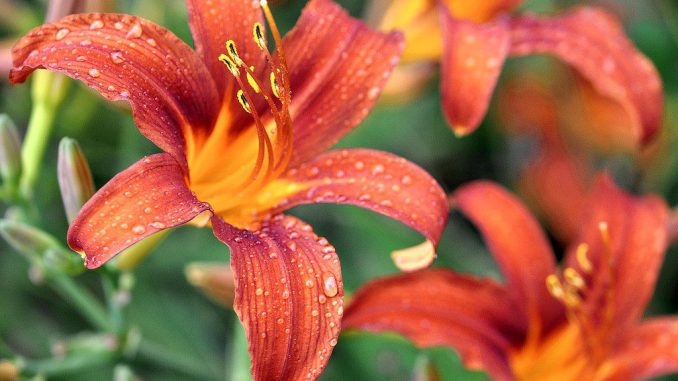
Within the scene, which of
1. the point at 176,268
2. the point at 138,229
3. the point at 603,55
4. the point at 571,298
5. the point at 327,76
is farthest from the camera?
the point at 176,268

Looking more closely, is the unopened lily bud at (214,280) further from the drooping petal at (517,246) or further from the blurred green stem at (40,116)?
the drooping petal at (517,246)

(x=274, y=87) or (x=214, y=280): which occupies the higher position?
(x=274, y=87)

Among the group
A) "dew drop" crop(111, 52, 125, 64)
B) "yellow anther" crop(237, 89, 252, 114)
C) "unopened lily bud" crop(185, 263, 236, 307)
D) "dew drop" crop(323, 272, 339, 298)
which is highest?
"dew drop" crop(111, 52, 125, 64)

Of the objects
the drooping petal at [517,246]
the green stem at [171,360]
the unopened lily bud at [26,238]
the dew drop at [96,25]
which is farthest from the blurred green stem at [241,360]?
the dew drop at [96,25]

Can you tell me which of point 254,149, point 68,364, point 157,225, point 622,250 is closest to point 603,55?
point 622,250

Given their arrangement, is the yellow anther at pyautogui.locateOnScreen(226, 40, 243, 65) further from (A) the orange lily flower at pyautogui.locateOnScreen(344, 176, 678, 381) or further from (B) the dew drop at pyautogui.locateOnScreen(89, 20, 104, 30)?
(A) the orange lily flower at pyautogui.locateOnScreen(344, 176, 678, 381)

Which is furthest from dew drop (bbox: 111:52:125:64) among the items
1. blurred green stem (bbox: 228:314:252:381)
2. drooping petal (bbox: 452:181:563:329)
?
drooping petal (bbox: 452:181:563:329)

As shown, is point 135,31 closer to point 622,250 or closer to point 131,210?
point 131,210
